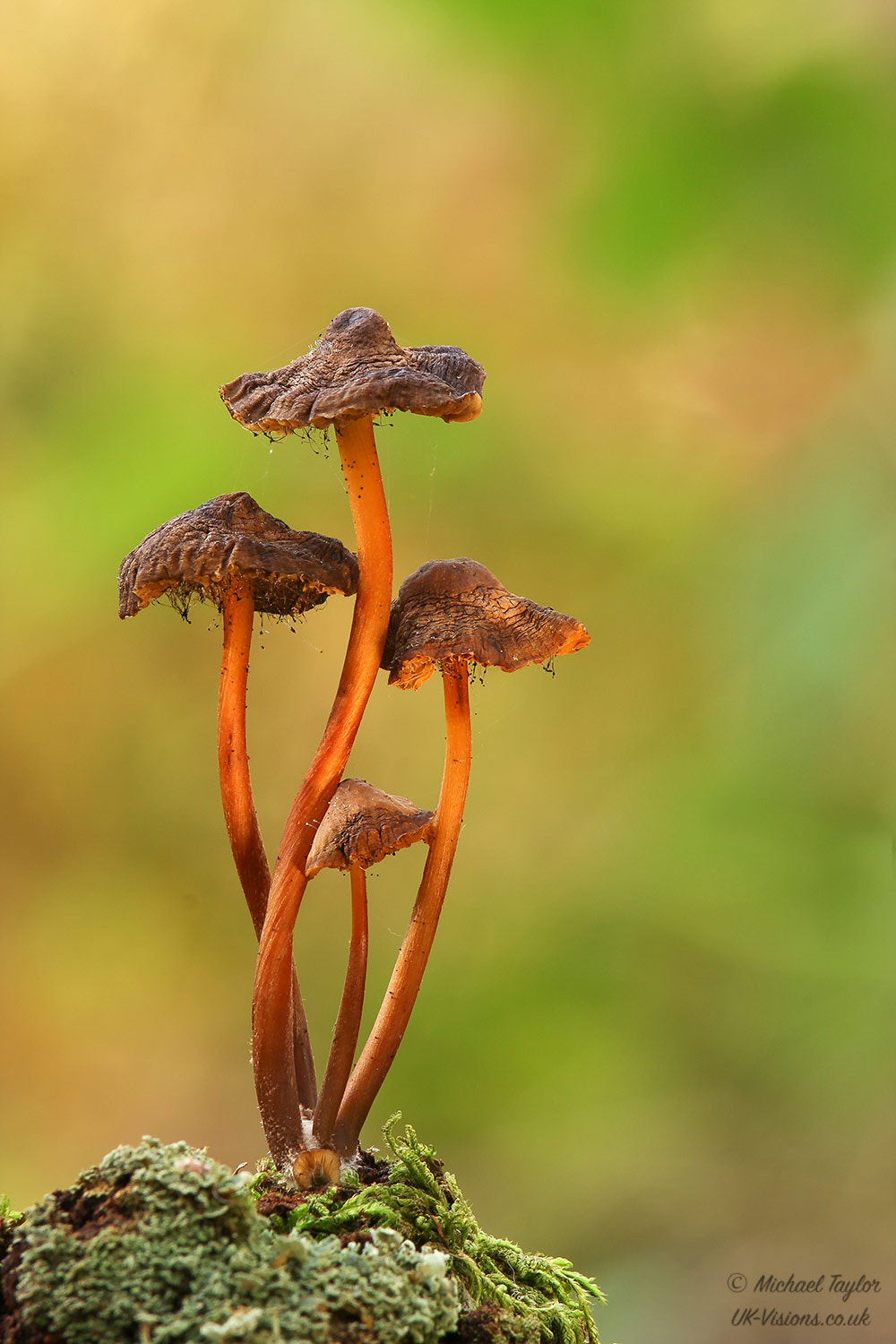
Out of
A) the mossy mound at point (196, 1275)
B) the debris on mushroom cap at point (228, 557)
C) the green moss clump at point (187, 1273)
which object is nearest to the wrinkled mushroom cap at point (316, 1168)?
the mossy mound at point (196, 1275)

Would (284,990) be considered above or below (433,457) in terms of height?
below

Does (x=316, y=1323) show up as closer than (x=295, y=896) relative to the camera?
Yes

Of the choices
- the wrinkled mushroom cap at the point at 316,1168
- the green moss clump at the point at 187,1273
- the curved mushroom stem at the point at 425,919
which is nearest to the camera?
the green moss clump at the point at 187,1273

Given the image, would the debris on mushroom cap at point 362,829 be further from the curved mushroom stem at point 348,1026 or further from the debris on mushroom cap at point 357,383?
the debris on mushroom cap at point 357,383

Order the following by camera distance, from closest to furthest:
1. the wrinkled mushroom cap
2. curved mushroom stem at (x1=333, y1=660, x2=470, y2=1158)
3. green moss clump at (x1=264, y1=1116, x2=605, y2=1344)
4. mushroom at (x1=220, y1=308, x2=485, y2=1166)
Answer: green moss clump at (x1=264, y1=1116, x2=605, y2=1344), mushroom at (x1=220, y1=308, x2=485, y2=1166), the wrinkled mushroom cap, curved mushroom stem at (x1=333, y1=660, x2=470, y2=1158)

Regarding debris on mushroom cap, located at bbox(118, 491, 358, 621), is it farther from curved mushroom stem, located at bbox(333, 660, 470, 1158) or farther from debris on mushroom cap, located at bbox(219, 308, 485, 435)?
curved mushroom stem, located at bbox(333, 660, 470, 1158)

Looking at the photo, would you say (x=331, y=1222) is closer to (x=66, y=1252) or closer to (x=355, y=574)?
(x=66, y=1252)

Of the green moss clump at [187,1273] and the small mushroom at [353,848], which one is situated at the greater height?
the small mushroom at [353,848]

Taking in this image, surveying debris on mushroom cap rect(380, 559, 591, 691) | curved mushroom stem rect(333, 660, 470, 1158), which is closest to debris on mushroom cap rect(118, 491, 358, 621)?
debris on mushroom cap rect(380, 559, 591, 691)

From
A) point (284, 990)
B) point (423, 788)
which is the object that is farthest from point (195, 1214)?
point (423, 788)
